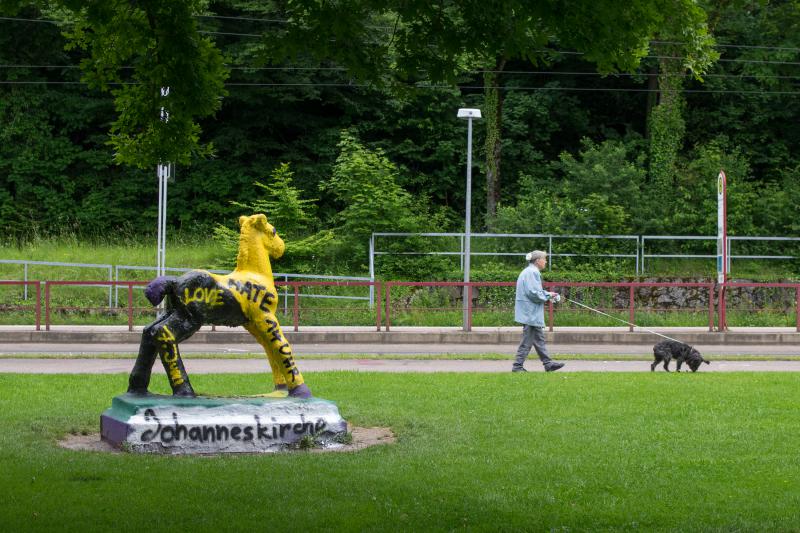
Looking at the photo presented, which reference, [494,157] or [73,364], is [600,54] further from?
[494,157]

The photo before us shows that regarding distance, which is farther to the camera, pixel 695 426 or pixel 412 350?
pixel 412 350

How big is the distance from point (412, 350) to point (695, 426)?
40.3ft

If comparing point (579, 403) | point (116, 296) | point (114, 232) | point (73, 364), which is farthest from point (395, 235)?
point (579, 403)

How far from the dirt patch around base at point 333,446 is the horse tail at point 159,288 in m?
1.36

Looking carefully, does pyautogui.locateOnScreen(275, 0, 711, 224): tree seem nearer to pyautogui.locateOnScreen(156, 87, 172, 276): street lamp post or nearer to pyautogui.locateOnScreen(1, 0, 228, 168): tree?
pyautogui.locateOnScreen(1, 0, 228, 168): tree

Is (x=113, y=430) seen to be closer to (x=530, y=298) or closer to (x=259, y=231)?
(x=259, y=231)

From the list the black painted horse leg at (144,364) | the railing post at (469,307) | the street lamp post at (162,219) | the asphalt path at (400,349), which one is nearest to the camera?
the black painted horse leg at (144,364)

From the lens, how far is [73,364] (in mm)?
19000

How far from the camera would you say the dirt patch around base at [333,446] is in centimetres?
1027

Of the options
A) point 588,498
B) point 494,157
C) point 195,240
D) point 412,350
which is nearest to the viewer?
point 588,498

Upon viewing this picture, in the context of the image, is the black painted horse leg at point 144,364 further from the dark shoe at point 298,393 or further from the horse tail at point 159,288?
the dark shoe at point 298,393

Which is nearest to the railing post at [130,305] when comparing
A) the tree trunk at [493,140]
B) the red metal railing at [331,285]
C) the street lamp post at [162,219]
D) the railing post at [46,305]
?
the railing post at [46,305]

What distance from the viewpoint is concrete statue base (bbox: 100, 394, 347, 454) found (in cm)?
1003

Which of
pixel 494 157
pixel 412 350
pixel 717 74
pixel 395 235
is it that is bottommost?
pixel 412 350
